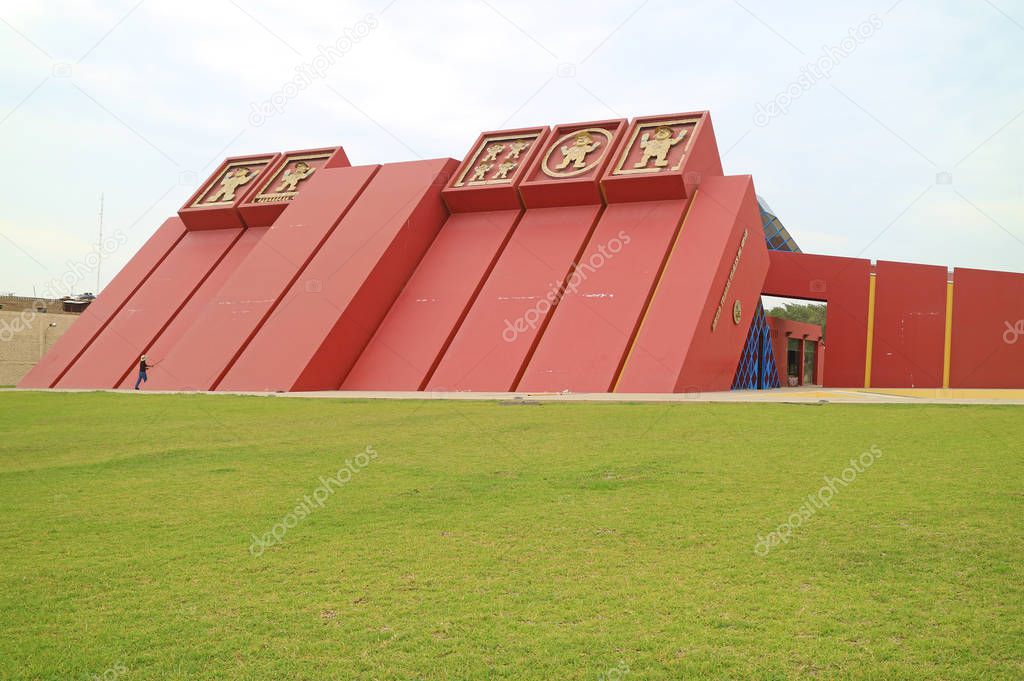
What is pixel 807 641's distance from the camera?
381cm

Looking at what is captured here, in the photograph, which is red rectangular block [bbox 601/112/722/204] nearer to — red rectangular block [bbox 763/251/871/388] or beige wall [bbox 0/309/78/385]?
red rectangular block [bbox 763/251/871/388]

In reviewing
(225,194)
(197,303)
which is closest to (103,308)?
(197,303)

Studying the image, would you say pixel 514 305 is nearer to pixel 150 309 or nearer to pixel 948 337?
pixel 150 309

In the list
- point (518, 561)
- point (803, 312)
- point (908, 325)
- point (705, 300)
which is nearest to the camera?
point (518, 561)

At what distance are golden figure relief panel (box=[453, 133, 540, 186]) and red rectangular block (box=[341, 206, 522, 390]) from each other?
0.96 metres

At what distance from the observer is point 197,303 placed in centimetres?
2467

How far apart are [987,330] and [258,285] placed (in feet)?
68.5

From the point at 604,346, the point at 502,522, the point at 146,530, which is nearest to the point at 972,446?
the point at 502,522

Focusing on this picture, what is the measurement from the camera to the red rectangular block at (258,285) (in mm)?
21234

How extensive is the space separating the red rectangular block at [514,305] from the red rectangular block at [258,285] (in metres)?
5.23

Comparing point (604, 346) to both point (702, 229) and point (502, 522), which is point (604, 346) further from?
point (502, 522)

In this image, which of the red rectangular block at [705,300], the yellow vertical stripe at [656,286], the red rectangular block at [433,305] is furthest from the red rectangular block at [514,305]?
the red rectangular block at [705,300]

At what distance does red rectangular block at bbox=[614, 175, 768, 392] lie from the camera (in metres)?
18.0

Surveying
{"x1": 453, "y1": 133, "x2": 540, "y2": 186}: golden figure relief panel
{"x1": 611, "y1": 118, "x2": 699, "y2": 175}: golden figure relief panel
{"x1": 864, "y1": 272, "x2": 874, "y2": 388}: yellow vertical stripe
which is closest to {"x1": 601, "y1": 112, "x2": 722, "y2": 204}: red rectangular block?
{"x1": 611, "y1": 118, "x2": 699, "y2": 175}: golden figure relief panel
